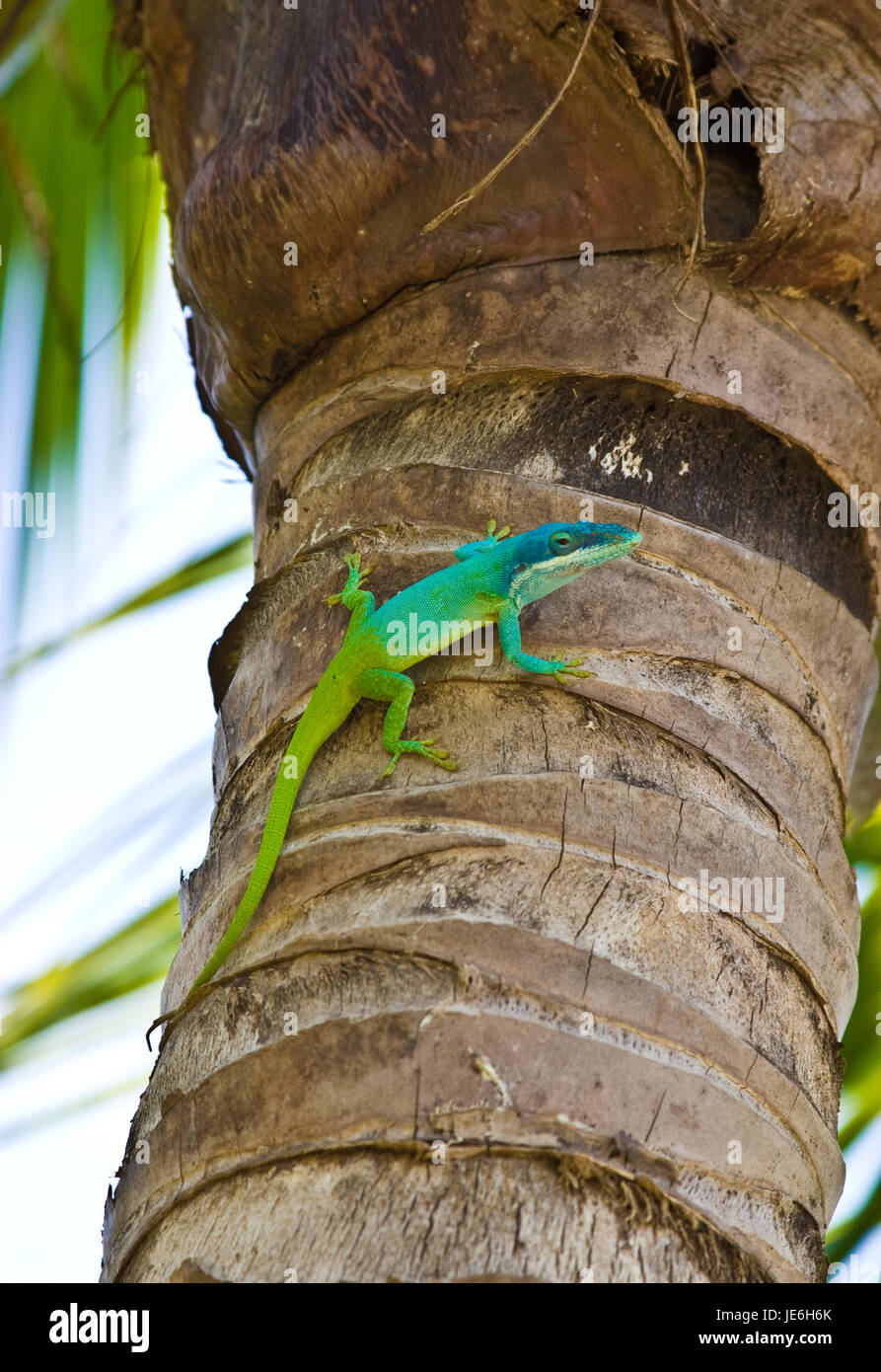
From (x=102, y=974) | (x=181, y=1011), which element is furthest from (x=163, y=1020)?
(x=102, y=974)

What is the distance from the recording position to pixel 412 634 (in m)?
3.13

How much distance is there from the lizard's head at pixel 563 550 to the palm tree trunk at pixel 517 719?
0.04 m

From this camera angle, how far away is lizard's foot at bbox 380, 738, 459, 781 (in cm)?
254

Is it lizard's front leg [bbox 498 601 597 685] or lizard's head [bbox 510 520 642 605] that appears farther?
lizard's head [bbox 510 520 642 605]

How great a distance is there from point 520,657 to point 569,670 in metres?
0.14

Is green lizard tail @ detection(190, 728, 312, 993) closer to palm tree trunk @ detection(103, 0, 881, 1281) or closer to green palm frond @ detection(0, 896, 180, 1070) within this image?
palm tree trunk @ detection(103, 0, 881, 1281)

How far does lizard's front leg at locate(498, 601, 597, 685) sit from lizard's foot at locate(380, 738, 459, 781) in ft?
0.86

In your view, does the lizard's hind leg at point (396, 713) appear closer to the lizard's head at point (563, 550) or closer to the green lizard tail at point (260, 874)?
the green lizard tail at point (260, 874)

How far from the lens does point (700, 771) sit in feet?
8.51

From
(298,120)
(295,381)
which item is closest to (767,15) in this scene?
(298,120)

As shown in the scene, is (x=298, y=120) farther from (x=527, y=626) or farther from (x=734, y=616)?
(x=734, y=616)

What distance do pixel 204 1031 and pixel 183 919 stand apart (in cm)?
52

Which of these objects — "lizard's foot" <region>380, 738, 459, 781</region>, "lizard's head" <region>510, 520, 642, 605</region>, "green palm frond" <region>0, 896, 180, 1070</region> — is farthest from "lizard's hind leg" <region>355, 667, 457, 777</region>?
"green palm frond" <region>0, 896, 180, 1070</region>

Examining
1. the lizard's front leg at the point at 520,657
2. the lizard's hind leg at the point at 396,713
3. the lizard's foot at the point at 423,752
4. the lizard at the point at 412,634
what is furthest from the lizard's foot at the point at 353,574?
the lizard's foot at the point at 423,752
